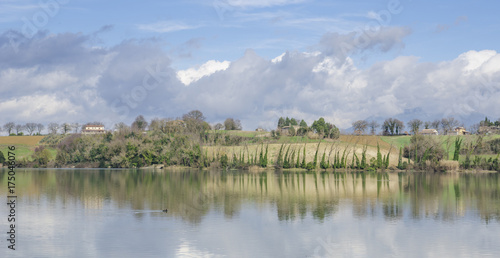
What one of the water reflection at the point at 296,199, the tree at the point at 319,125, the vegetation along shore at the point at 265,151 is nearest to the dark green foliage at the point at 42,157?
the vegetation along shore at the point at 265,151

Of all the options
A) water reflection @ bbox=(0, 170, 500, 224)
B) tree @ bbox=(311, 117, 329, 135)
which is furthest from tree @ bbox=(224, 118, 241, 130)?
water reflection @ bbox=(0, 170, 500, 224)

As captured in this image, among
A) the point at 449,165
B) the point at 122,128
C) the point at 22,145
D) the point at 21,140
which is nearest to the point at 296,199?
the point at 449,165

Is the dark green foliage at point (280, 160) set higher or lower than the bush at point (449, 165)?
higher

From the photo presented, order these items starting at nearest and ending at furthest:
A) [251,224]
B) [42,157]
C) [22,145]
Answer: [251,224], [42,157], [22,145]

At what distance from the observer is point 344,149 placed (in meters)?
104

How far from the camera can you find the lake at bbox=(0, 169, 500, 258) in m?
23.9

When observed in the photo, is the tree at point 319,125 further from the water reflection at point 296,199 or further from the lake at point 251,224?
the lake at point 251,224

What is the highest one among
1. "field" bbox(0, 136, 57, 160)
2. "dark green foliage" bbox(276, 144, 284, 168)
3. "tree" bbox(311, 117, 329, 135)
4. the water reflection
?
"tree" bbox(311, 117, 329, 135)

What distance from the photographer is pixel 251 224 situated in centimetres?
3097

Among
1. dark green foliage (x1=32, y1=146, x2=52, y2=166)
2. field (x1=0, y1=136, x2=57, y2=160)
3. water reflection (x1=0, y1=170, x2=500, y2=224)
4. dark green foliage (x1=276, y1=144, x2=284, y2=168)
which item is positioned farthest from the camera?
field (x1=0, y1=136, x2=57, y2=160)

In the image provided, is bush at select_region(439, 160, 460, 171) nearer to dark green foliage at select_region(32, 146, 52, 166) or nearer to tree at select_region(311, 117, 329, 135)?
tree at select_region(311, 117, 329, 135)

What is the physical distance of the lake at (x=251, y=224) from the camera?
78.5ft

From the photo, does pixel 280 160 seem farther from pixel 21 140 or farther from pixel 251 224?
pixel 21 140

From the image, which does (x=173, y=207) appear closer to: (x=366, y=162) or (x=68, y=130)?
(x=366, y=162)
